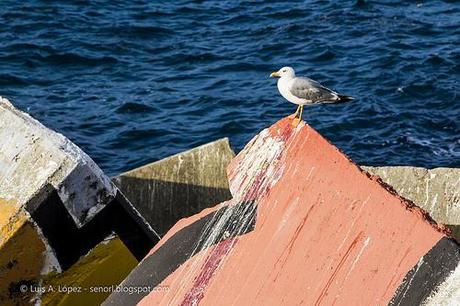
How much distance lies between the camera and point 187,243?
646cm

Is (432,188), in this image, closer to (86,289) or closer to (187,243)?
(187,243)

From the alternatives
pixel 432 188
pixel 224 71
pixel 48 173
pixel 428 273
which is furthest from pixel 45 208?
pixel 224 71

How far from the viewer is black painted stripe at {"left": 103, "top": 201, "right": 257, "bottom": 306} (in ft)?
20.5

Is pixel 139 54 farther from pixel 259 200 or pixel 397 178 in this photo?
pixel 259 200

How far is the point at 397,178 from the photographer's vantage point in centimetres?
893

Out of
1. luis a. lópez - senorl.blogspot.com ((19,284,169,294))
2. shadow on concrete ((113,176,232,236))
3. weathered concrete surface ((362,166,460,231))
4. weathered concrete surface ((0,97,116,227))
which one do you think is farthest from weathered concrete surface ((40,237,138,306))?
weathered concrete surface ((362,166,460,231))

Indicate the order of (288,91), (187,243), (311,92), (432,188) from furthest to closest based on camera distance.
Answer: (432,188) → (288,91) → (311,92) → (187,243)

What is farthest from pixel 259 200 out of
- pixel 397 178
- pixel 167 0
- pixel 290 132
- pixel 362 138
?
pixel 167 0

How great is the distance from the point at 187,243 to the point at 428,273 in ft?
6.02

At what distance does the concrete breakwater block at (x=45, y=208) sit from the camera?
6.84m

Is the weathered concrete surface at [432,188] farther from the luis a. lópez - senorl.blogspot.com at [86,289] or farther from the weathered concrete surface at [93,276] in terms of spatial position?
the luis a. lópez - senorl.blogspot.com at [86,289]

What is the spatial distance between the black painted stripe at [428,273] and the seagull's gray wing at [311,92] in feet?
8.80

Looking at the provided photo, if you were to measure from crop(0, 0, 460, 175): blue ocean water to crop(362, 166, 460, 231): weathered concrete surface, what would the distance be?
5057mm

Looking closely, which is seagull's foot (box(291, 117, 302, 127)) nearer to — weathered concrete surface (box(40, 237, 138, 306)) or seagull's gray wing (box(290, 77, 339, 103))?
seagull's gray wing (box(290, 77, 339, 103))
